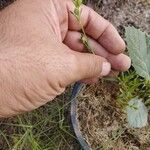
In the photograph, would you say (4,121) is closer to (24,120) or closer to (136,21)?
(24,120)

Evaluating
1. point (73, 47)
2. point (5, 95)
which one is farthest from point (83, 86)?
point (5, 95)

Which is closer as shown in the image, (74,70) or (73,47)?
(74,70)

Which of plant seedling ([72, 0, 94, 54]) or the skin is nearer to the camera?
plant seedling ([72, 0, 94, 54])

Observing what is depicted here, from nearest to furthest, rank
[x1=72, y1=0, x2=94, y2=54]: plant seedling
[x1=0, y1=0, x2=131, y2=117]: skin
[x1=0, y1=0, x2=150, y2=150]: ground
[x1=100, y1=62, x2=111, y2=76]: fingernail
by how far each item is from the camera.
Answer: [x1=72, y1=0, x2=94, y2=54]: plant seedling
[x1=0, y1=0, x2=131, y2=117]: skin
[x1=100, y1=62, x2=111, y2=76]: fingernail
[x1=0, y1=0, x2=150, y2=150]: ground

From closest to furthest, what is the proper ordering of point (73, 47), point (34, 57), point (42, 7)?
point (34, 57) → point (42, 7) → point (73, 47)

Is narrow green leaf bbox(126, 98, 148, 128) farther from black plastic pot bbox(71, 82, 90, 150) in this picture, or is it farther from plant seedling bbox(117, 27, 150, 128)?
black plastic pot bbox(71, 82, 90, 150)

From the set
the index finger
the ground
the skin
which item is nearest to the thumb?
the skin
